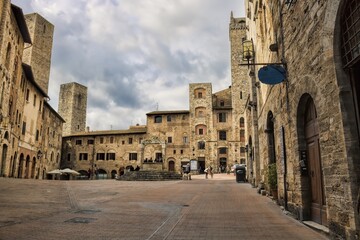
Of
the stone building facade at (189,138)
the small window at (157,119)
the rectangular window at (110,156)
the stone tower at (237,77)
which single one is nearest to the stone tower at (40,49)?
the stone building facade at (189,138)

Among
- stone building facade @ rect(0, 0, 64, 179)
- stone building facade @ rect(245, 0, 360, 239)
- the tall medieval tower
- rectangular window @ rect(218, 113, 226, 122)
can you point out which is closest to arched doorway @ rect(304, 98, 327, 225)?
stone building facade @ rect(245, 0, 360, 239)

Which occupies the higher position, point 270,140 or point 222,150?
point 222,150

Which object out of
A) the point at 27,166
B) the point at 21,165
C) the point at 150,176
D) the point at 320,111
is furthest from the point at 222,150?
the point at 320,111

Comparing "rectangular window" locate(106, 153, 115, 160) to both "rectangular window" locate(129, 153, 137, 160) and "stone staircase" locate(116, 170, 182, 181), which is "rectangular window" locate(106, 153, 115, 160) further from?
"stone staircase" locate(116, 170, 182, 181)

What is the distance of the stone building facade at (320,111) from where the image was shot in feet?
15.8

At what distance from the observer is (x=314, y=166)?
6.89 metres

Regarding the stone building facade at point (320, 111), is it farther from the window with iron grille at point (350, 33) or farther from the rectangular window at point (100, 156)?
the rectangular window at point (100, 156)

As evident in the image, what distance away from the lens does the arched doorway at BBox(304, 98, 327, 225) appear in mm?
6531

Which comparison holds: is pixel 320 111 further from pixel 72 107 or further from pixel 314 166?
pixel 72 107

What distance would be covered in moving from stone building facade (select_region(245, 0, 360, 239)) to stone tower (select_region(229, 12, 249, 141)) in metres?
38.9

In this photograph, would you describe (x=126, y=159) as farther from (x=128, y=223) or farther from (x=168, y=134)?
(x=128, y=223)

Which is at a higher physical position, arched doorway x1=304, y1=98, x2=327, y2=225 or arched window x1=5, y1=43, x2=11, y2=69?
arched window x1=5, y1=43, x2=11, y2=69

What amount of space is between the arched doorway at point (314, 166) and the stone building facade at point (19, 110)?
2232 centimetres

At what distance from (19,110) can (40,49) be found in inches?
849
